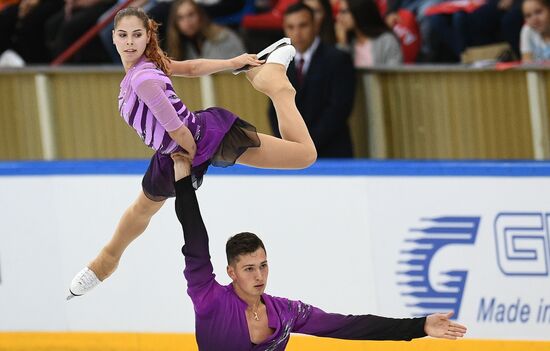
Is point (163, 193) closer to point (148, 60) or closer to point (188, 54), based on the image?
point (148, 60)

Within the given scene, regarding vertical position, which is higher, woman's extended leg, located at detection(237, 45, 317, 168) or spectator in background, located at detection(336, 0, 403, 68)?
spectator in background, located at detection(336, 0, 403, 68)

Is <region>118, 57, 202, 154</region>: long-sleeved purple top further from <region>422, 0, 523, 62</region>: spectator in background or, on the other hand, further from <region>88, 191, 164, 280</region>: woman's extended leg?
<region>422, 0, 523, 62</region>: spectator in background

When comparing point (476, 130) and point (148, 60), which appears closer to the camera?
point (148, 60)

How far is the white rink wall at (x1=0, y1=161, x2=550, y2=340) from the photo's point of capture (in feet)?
26.6

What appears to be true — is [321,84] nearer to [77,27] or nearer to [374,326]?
[77,27]

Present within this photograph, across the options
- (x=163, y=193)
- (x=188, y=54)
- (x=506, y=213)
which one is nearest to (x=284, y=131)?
(x=163, y=193)

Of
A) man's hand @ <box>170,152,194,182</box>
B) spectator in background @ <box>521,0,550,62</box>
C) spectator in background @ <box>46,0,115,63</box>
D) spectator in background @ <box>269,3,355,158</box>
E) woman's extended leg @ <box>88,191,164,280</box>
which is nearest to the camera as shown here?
man's hand @ <box>170,152,194,182</box>

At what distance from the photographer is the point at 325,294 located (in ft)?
27.9

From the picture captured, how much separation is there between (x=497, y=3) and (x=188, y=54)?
2.19 m

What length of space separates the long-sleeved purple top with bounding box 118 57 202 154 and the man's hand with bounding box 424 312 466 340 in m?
1.36

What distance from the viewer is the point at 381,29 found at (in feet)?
32.9

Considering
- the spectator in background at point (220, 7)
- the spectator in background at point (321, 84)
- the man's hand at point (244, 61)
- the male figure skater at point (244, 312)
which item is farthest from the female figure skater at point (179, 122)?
the spectator in background at point (220, 7)

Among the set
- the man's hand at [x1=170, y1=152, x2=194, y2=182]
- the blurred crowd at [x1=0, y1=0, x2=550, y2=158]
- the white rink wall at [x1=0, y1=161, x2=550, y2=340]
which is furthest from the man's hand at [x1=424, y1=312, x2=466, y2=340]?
the blurred crowd at [x1=0, y1=0, x2=550, y2=158]

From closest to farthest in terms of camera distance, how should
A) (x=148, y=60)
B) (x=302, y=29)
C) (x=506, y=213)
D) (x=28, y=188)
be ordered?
1. (x=148, y=60)
2. (x=506, y=213)
3. (x=28, y=188)
4. (x=302, y=29)
